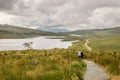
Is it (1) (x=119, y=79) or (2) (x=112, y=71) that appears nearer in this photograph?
(1) (x=119, y=79)

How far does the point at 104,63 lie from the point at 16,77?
10909mm

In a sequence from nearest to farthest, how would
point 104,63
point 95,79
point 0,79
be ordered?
point 0,79, point 95,79, point 104,63

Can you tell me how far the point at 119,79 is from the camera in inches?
508

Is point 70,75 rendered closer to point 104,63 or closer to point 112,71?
point 112,71

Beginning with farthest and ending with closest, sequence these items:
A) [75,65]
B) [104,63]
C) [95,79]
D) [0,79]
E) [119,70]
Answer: [104,63], [75,65], [119,70], [95,79], [0,79]

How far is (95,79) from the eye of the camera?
1235 centimetres

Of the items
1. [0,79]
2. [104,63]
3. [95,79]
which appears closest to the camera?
[0,79]

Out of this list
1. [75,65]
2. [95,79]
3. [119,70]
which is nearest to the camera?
[95,79]

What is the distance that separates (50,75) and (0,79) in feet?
7.86

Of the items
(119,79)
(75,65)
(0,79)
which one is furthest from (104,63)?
(0,79)

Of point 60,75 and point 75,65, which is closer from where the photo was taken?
point 60,75

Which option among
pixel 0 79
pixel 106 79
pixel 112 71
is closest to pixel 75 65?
pixel 112 71

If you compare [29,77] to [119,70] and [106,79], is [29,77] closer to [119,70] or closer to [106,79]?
[106,79]

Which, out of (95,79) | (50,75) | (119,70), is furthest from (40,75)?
(119,70)
